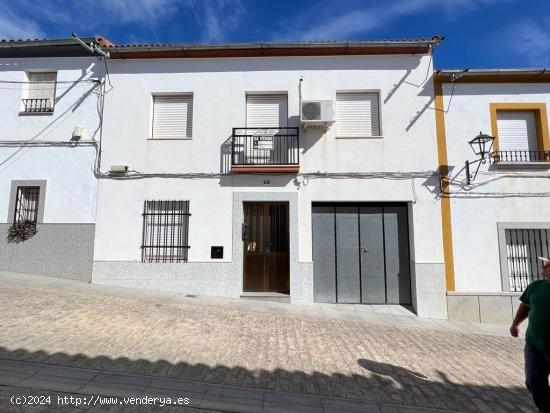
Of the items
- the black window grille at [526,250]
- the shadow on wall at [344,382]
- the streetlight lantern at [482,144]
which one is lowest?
the shadow on wall at [344,382]

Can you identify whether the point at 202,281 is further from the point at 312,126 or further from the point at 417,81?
the point at 417,81

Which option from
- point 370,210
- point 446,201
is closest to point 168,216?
point 370,210

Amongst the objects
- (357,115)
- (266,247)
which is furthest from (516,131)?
(266,247)

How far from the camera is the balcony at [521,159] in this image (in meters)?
8.04

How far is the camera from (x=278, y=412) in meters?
3.36

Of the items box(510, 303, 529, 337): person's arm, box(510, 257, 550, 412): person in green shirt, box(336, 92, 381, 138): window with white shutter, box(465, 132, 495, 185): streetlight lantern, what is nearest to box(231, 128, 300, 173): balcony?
box(336, 92, 381, 138): window with white shutter

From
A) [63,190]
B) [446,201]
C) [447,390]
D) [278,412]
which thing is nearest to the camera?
[278,412]

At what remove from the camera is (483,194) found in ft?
26.6

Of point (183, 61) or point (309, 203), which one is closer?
point (309, 203)

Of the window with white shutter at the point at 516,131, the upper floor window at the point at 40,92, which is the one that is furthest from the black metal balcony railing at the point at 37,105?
the window with white shutter at the point at 516,131

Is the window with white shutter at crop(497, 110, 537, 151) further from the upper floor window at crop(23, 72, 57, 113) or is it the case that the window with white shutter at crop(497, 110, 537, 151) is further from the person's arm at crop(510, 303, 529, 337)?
the upper floor window at crop(23, 72, 57, 113)

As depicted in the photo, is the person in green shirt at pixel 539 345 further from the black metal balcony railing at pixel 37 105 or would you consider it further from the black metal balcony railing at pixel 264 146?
the black metal balcony railing at pixel 37 105

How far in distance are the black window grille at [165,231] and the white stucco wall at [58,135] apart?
141 centimetres

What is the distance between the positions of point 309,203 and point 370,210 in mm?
1498
